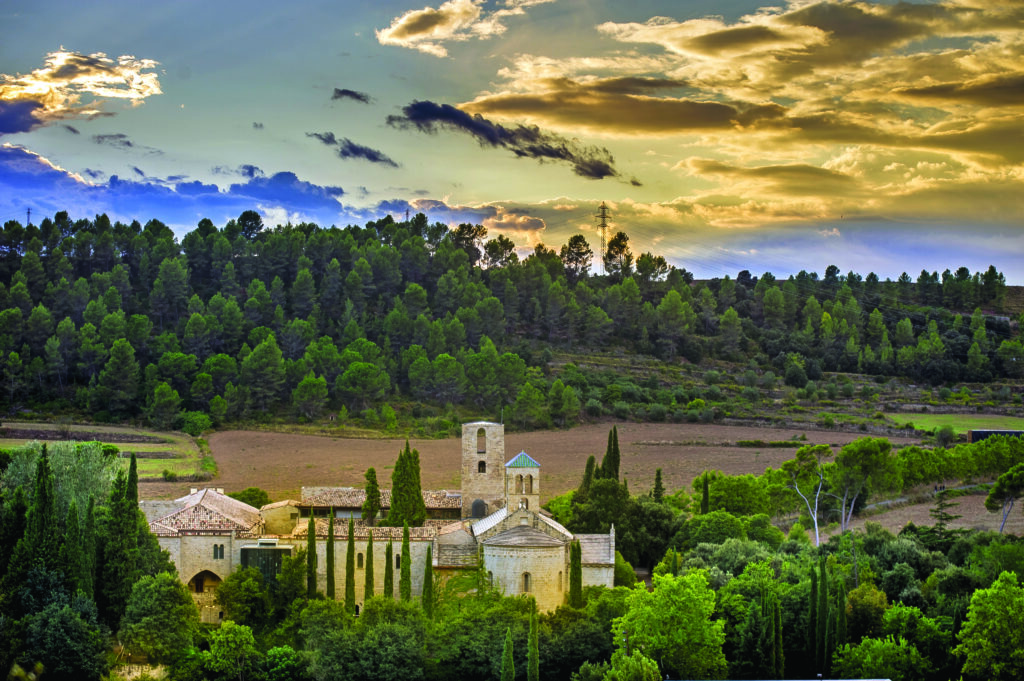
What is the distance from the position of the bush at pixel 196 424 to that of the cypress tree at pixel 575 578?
46022 mm

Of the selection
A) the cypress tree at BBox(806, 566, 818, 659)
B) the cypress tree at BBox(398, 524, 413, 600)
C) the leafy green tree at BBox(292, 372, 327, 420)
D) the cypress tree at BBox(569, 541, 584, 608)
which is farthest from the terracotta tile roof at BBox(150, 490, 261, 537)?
the leafy green tree at BBox(292, 372, 327, 420)

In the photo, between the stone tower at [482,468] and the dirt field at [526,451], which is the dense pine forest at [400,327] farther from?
the stone tower at [482,468]

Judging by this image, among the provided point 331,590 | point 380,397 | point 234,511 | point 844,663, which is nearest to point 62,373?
point 380,397

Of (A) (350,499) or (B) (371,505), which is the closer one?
(B) (371,505)

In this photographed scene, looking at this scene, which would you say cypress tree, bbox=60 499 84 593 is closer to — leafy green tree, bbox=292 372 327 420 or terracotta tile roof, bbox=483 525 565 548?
terracotta tile roof, bbox=483 525 565 548

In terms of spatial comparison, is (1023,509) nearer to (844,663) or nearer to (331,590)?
(844,663)

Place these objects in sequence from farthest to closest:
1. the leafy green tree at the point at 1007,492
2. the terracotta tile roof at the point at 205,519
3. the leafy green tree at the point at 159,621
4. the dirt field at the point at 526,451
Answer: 1. the dirt field at the point at 526,451
2. the leafy green tree at the point at 1007,492
3. the terracotta tile roof at the point at 205,519
4. the leafy green tree at the point at 159,621

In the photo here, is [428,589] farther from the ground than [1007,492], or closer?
closer

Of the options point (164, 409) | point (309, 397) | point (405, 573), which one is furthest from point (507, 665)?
point (309, 397)

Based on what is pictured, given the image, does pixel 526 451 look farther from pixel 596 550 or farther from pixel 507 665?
pixel 507 665

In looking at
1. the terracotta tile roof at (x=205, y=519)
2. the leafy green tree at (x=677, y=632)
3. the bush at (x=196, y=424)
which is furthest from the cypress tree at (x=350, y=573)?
the bush at (x=196, y=424)

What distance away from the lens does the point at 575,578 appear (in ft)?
134

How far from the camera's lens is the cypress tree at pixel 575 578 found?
40625mm

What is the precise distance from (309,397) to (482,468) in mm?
39203
